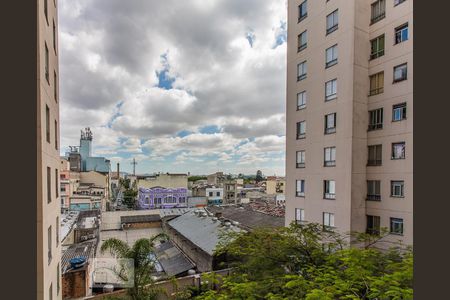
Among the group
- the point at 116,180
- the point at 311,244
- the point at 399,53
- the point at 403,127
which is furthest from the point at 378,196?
the point at 116,180

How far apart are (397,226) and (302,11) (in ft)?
41.5

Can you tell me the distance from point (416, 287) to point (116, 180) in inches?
3220

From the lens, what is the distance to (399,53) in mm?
11164

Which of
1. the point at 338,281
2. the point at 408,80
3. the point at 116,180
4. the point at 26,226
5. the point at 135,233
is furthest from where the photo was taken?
the point at 116,180

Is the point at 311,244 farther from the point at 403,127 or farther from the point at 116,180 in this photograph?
the point at 116,180

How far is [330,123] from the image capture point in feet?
42.6

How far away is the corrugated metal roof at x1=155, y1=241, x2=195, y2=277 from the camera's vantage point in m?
15.7

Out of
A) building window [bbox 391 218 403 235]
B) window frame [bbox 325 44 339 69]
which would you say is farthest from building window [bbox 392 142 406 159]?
window frame [bbox 325 44 339 69]

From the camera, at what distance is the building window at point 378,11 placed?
468 inches

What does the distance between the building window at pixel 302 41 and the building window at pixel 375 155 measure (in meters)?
6.93

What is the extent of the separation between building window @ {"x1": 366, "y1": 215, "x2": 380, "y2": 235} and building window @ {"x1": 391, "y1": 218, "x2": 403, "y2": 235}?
0.68m

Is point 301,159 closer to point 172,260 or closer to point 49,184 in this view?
point 172,260

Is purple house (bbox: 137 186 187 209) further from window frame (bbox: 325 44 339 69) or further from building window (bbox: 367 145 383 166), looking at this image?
building window (bbox: 367 145 383 166)

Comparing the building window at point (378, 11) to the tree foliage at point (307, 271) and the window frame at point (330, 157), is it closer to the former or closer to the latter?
the window frame at point (330, 157)
